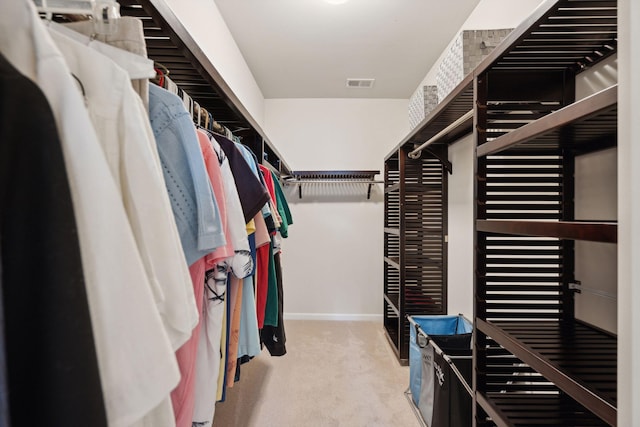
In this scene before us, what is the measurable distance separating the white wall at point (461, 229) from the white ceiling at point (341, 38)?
0.85 metres

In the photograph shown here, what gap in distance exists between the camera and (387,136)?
361 centimetres

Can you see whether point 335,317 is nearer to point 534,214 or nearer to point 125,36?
point 534,214

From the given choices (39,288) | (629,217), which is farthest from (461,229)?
(39,288)

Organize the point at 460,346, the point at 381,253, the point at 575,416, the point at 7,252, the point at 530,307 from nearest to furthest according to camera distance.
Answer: the point at 7,252 → the point at 575,416 → the point at 530,307 → the point at 460,346 → the point at 381,253

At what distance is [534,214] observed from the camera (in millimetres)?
1261

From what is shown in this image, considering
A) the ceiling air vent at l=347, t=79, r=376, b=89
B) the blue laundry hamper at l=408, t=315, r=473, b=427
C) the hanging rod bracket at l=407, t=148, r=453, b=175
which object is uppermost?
the ceiling air vent at l=347, t=79, r=376, b=89

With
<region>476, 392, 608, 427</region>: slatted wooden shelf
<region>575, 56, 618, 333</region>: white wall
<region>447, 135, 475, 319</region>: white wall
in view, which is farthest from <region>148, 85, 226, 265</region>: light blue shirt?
<region>447, 135, 475, 319</region>: white wall

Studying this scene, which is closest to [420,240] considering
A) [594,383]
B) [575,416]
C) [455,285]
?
[455,285]

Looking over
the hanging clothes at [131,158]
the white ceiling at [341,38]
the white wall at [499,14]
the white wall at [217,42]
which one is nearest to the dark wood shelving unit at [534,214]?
the white wall at [499,14]

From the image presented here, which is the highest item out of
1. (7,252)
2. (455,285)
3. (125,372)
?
(7,252)

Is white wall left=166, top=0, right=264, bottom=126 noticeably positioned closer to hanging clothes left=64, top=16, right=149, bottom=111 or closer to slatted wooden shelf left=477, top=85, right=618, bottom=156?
hanging clothes left=64, top=16, right=149, bottom=111

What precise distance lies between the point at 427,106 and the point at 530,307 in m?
1.44

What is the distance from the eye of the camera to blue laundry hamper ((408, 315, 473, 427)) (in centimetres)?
149

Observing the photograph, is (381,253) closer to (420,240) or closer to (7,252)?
(420,240)
